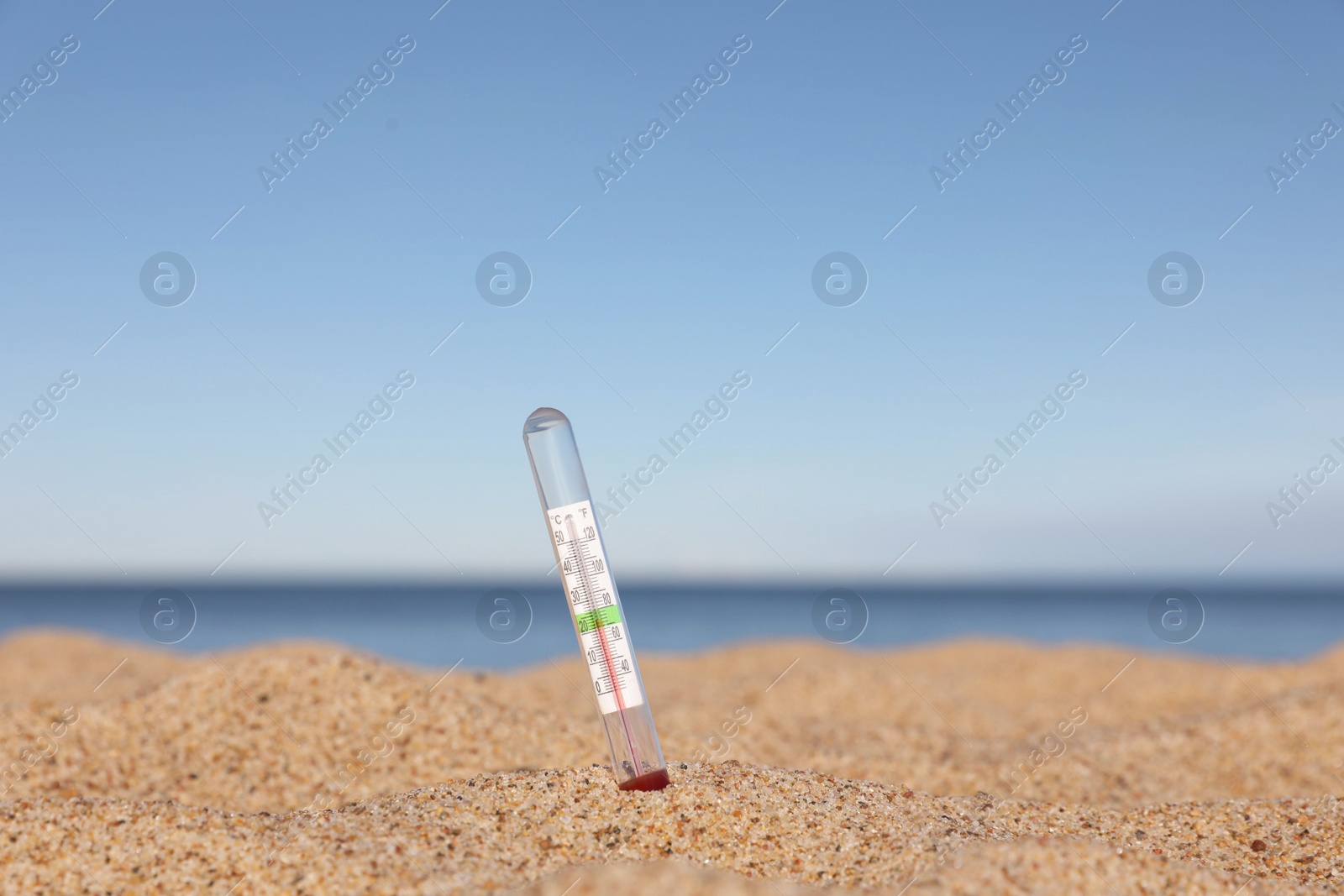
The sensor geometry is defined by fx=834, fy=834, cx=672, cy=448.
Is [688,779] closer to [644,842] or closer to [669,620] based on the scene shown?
[644,842]

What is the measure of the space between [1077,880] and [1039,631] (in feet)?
118

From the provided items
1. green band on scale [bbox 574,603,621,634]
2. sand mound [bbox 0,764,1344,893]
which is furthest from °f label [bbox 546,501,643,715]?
sand mound [bbox 0,764,1344,893]

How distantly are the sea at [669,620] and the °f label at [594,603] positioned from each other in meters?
3.22

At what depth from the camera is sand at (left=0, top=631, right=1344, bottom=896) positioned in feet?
10.2

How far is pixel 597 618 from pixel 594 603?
0.07m

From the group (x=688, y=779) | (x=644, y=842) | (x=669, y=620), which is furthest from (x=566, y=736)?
(x=669, y=620)

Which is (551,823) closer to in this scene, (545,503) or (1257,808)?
(545,503)

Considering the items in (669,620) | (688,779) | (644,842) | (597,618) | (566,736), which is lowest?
(644,842)

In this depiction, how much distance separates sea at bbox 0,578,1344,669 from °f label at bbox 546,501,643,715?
3.22 meters

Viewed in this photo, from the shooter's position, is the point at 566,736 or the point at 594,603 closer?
the point at 594,603

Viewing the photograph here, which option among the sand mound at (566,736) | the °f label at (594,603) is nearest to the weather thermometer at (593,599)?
the °f label at (594,603)

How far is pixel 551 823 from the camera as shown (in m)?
3.49

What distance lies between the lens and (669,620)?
39.8 meters

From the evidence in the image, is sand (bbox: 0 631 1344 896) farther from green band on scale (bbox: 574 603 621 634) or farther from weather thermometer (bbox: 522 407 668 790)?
green band on scale (bbox: 574 603 621 634)
